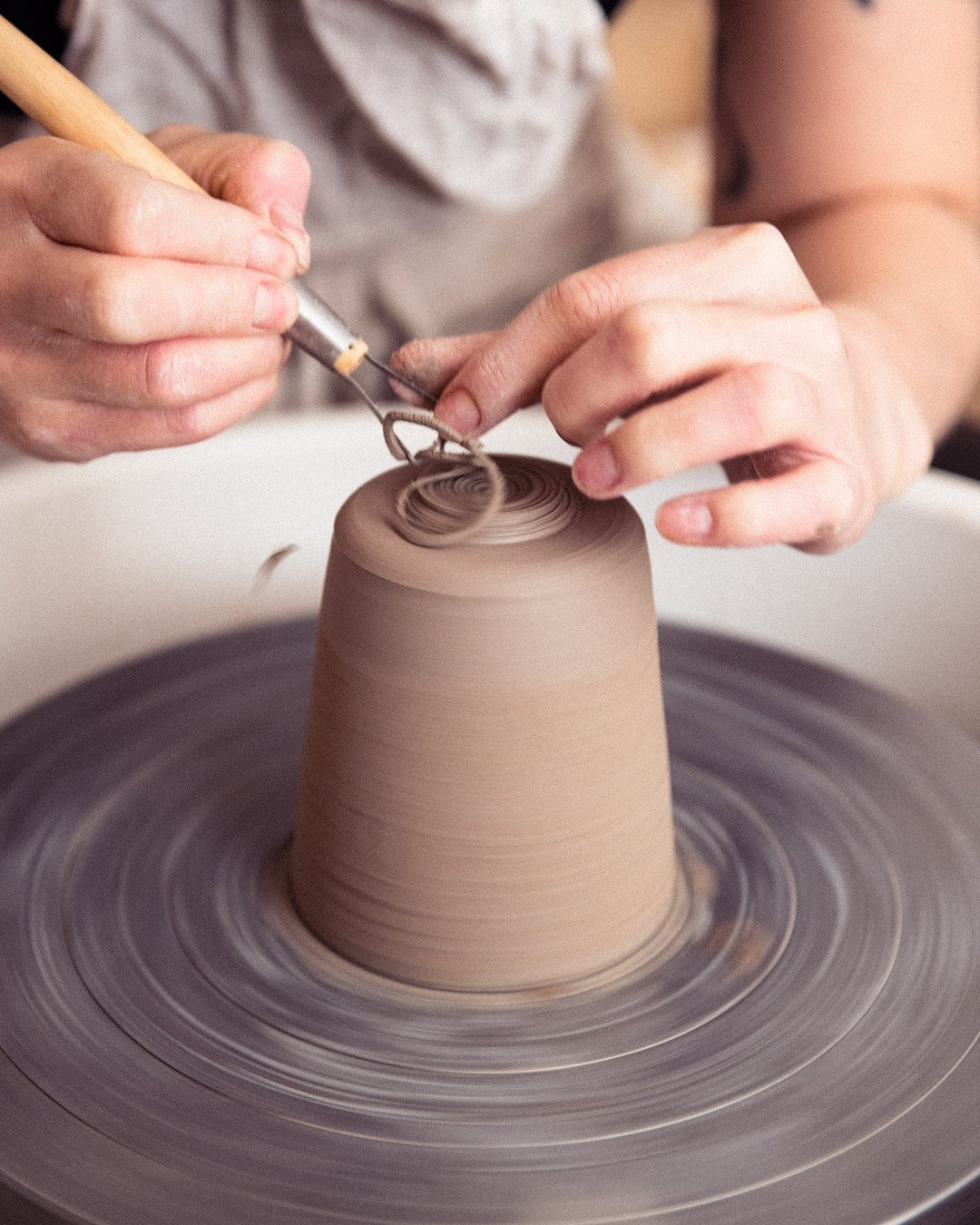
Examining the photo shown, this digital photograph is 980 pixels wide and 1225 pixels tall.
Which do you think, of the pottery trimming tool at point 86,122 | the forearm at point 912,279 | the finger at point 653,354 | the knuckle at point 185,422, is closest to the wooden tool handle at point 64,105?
the pottery trimming tool at point 86,122

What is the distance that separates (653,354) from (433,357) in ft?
0.50

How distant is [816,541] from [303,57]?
2.20 ft

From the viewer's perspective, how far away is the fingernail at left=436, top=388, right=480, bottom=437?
725 millimetres

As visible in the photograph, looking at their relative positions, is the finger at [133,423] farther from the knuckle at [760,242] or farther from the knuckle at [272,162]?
the knuckle at [760,242]

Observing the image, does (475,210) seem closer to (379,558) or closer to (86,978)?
(379,558)

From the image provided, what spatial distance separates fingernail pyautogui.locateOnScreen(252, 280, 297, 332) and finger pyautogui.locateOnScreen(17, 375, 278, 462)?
0.09 meters

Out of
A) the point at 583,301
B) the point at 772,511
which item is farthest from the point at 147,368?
the point at 772,511

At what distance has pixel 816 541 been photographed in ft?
2.52

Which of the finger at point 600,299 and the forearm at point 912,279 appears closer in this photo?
the finger at point 600,299

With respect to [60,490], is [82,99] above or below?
above

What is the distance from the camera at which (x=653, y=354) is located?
653mm

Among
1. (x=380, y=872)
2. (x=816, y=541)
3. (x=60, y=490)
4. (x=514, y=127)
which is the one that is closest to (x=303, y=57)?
(x=514, y=127)

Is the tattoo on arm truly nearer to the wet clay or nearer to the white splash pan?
the white splash pan

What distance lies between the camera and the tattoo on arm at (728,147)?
130cm
